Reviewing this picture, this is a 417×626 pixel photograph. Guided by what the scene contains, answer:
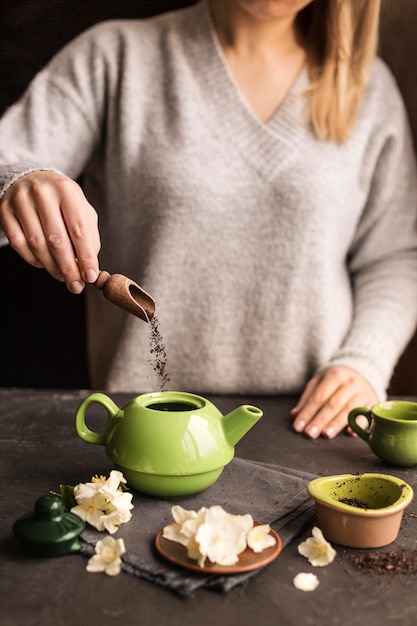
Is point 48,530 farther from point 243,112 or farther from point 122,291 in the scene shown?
point 243,112

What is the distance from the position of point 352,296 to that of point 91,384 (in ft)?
2.32

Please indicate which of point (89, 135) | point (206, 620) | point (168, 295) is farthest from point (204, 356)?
point (206, 620)

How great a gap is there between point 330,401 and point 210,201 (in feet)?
1.63

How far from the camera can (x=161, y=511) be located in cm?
83

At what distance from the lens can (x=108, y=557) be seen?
0.71 m

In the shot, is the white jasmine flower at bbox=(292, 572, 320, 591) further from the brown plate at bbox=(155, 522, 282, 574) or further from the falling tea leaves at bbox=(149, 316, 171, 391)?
the falling tea leaves at bbox=(149, 316, 171, 391)

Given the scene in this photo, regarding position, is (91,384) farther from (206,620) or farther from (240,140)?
(206,620)

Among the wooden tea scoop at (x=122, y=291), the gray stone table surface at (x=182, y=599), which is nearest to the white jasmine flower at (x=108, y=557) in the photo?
the gray stone table surface at (x=182, y=599)

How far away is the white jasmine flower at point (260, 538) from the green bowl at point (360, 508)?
2.9 inches

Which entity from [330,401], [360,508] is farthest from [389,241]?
[360,508]

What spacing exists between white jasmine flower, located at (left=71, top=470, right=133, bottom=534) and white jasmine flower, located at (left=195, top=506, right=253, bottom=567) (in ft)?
0.40

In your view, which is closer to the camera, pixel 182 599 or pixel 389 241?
pixel 182 599

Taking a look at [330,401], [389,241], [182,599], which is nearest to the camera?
[182,599]

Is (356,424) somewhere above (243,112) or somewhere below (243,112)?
below
